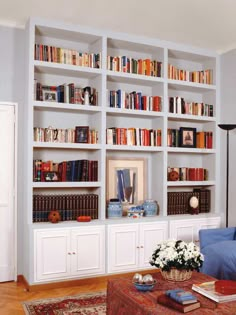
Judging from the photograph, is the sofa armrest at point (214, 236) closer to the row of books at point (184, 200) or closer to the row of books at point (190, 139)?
the row of books at point (184, 200)

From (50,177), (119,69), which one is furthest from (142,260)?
(119,69)

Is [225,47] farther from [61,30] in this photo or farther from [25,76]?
[25,76]

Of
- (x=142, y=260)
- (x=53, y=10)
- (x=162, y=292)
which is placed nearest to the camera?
(x=162, y=292)

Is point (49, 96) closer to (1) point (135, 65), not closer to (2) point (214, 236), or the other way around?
(1) point (135, 65)

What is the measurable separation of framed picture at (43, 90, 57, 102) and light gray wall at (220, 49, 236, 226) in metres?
2.37

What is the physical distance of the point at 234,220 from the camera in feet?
16.7

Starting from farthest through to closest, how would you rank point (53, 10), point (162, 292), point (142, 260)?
point (142, 260), point (53, 10), point (162, 292)

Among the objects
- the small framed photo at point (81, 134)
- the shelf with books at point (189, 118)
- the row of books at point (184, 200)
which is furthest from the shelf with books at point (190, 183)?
the small framed photo at point (81, 134)

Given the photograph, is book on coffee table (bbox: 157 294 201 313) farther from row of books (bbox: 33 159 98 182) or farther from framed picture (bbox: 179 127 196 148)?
framed picture (bbox: 179 127 196 148)

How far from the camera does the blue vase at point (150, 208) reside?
4895 mm

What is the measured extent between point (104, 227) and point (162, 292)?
1.86 m

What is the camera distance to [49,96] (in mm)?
4461

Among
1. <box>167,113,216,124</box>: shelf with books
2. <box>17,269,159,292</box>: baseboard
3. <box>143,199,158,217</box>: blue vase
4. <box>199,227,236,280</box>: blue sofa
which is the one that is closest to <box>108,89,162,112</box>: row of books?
<box>167,113,216,124</box>: shelf with books

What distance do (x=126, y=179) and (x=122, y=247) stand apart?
90 cm
